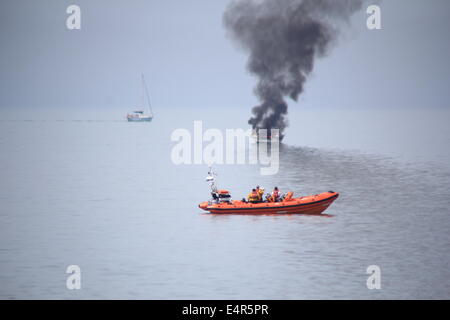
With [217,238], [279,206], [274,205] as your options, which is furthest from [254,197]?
[217,238]

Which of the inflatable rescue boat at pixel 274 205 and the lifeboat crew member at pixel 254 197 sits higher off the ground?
the lifeboat crew member at pixel 254 197

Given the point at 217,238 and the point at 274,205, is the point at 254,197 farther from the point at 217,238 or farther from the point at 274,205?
the point at 217,238

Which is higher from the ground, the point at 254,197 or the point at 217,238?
the point at 254,197

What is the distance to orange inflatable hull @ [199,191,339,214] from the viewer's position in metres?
55.0

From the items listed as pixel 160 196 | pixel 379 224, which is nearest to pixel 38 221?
pixel 160 196

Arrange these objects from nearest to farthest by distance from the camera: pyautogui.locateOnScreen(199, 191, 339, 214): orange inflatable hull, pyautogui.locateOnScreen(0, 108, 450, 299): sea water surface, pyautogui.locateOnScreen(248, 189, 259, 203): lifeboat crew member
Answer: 1. pyautogui.locateOnScreen(0, 108, 450, 299): sea water surface
2. pyautogui.locateOnScreen(199, 191, 339, 214): orange inflatable hull
3. pyautogui.locateOnScreen(248, 189, 259, 203): lifeboat crew member

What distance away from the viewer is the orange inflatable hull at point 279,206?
55.0 m

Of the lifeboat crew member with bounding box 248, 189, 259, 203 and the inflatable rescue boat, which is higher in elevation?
the lifeboat crew member with bounding box 248, 189, 259, 203

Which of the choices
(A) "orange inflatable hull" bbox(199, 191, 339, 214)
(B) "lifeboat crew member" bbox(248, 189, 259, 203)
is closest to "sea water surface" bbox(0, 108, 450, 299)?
(A) "orange inflatable hull" bbox(199, 191, 339, 214)

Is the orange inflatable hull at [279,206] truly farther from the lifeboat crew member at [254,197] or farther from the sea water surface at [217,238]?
the sea water surface at [217,238]

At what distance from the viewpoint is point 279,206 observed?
54.9m

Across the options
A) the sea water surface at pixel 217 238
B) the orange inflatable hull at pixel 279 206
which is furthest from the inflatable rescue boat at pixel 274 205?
the sea water surface at pixel 217 238

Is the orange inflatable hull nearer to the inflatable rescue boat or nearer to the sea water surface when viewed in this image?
the inflatable rescue boat

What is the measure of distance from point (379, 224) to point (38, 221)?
30.3 m
